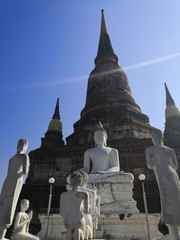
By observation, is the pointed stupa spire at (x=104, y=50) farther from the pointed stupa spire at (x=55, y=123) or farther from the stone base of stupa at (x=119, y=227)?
the stone base of stupa at (x=119, y=227)

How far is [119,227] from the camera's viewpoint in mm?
5352

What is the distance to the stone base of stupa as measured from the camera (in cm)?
521

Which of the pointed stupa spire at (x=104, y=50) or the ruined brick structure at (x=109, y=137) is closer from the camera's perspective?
the ruined brick structure at (x=109, y=137)

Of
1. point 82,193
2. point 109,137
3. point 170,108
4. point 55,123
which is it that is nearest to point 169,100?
point 170,108

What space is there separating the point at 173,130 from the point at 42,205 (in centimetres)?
1184

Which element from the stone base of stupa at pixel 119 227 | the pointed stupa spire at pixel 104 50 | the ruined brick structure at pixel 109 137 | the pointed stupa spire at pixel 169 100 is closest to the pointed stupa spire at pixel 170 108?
the pointed stupa spire at pixel 169 100

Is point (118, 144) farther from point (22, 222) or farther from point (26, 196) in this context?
point (22, 222)

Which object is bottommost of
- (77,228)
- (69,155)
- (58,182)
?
(77,228)

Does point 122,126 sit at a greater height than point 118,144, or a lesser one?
greater

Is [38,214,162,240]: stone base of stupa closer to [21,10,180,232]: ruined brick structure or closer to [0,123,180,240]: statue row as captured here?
[0,123,180,240]: statue row

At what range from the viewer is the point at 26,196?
1567 centimetres

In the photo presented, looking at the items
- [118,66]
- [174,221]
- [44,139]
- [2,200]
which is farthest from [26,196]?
[118,66]

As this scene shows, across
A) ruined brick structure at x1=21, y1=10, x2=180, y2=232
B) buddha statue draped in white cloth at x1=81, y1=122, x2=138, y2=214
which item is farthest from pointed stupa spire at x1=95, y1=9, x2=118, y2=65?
buddha statue draped in white cloth at x1=81, y1=122, x2=138, y2=214

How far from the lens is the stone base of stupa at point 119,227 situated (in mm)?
5211
